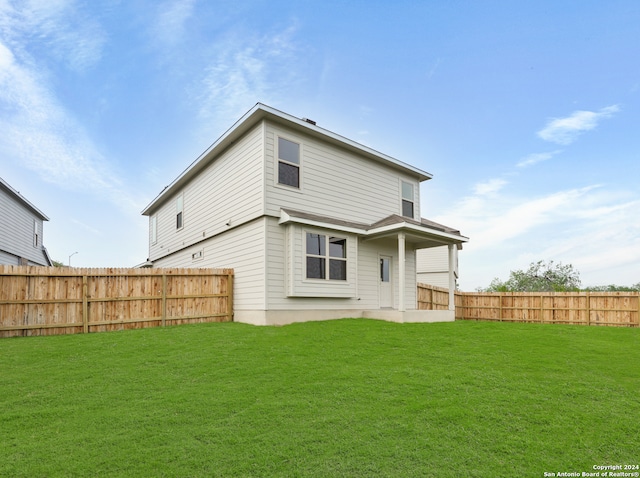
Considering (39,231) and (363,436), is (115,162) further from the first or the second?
(363,436)

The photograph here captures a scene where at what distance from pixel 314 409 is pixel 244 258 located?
8160 millimetres

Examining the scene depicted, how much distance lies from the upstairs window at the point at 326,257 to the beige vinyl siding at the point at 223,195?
1904 mm

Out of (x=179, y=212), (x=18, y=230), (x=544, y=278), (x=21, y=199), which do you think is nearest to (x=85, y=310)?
(x=179, y=212)

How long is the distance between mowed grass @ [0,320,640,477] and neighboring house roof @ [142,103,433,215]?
655cm

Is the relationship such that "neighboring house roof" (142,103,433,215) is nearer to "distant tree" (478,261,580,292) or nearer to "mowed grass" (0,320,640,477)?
"mowed grass" (0,320,640,477)

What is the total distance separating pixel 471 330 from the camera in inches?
424

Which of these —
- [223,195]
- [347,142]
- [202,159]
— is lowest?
[223,195]

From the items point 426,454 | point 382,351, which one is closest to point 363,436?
point 426,454

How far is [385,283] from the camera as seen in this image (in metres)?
14.3

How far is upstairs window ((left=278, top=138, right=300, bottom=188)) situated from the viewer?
11.9 m

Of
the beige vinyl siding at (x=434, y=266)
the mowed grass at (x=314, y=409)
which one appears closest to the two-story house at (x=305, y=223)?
the mowed grass at (x=314, y=409)

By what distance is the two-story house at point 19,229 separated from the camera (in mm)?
21062

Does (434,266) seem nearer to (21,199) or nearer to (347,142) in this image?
(347,142)

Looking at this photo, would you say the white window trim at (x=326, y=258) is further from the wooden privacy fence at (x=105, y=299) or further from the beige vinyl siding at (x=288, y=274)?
the wooden privacy fence at (x=105, y=299)
